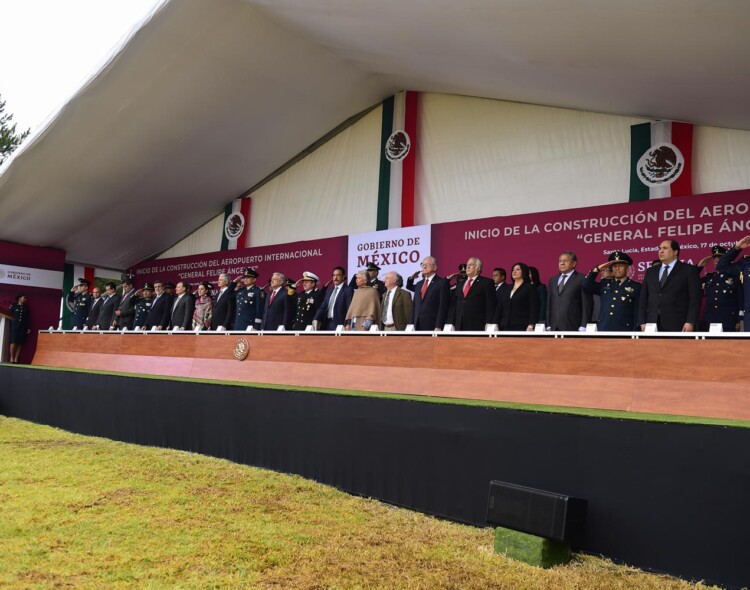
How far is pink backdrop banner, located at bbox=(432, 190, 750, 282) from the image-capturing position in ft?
18.4

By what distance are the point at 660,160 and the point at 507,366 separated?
3.50 m

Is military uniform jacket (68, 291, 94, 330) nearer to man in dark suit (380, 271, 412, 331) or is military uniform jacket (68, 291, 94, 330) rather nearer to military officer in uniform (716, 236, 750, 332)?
man in dark suit (380, 271, 412, 331)

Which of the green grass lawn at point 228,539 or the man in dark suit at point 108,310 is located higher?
the man in dark suit at point 108,310

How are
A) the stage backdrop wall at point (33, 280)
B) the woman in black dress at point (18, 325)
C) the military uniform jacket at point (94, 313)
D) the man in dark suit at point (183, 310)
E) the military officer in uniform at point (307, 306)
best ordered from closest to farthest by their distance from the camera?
the military officer in uniform at point (307, 306) → the man in dark suit at point (183, 310) → the military uniform jacket at point (94, 313) → the woman in black dress at point (18, 325) → the stage backdrop wall at point (33, 280)

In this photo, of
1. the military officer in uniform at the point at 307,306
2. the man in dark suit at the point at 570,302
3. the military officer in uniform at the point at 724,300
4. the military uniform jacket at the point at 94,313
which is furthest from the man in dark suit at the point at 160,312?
the military officer in uniform at the point at 724,300

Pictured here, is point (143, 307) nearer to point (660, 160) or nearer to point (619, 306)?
point (619, 306)

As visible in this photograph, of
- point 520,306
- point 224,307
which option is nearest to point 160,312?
point 224,307

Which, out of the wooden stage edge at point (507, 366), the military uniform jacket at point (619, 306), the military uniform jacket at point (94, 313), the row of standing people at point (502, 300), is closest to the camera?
the wooden stage edge at point (507, 366)

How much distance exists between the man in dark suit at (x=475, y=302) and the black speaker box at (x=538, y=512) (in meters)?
2.33

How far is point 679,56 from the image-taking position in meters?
4.50

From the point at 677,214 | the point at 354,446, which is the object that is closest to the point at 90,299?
the point at 354,446

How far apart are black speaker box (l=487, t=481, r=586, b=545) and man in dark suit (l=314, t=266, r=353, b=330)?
3325mm

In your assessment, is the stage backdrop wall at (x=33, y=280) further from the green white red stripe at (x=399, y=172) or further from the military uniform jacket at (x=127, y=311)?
the green white red stripe at (x=399, y=172)

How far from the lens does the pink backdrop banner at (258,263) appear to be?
28.6ft
